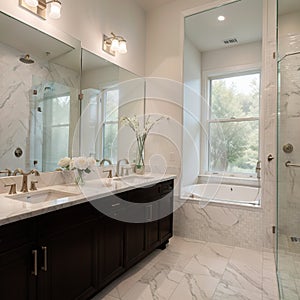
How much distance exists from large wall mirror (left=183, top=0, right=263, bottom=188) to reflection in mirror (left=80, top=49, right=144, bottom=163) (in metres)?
0.80

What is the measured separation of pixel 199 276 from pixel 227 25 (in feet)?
10.9

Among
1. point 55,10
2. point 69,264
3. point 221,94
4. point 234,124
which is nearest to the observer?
point 69,264

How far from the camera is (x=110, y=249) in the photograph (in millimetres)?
2006

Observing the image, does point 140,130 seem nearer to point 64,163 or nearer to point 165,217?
point 165,217

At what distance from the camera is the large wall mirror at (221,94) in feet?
11.9

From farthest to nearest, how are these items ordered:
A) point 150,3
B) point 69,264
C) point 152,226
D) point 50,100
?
point 150,3 < point 152,226 < point 50,100 < point 69,264

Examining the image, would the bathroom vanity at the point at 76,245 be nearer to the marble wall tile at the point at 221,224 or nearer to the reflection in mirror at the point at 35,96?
the reflection in mirror at the point at 35,96

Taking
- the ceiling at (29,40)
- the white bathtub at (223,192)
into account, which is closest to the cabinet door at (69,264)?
the ceiling at (29,40)

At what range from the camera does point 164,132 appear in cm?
344

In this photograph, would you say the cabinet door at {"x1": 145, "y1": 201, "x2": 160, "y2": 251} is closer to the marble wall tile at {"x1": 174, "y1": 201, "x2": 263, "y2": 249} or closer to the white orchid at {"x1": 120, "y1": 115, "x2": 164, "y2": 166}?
the marble wall tile at {"x1": 174, "y1": 201, "x2": 263, "y2": 249}

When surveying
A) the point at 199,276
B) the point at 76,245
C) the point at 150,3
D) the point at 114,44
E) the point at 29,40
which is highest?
the point at 150,3

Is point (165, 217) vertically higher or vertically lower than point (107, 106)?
lower

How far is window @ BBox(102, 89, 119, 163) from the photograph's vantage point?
2884 millimetres

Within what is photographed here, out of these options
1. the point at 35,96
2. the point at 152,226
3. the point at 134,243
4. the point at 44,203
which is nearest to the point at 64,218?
the point at 44,203
